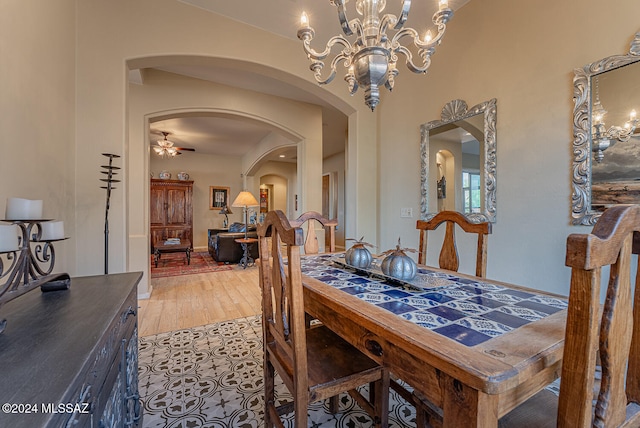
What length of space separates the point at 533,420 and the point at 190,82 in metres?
4.56

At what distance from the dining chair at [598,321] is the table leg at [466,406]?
155 mm

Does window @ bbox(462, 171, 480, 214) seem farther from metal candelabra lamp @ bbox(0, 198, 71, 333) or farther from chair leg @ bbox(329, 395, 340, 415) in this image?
metal candelabra lamp @ bbox(0, 198, 71, 333)

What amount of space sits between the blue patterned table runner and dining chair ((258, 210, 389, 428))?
285mm

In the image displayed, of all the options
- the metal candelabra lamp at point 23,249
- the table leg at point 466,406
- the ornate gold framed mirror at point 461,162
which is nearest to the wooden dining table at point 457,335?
the table leg at point 466,406

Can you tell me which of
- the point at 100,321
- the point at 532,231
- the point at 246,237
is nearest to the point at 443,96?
the point at 532,231

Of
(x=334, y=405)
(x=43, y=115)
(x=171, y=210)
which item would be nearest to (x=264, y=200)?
(x=171, y=210)

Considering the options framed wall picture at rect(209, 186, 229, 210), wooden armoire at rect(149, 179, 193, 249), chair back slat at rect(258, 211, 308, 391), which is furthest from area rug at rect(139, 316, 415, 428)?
framed wall picture at rect(209, 186, 229, 210)

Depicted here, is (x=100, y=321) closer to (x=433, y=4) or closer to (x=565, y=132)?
(x=565, y=132)

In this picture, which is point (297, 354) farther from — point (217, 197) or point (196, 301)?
point (217, 197)

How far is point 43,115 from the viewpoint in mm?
1607

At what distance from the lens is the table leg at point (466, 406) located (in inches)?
23.4

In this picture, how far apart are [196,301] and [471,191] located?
328 cm

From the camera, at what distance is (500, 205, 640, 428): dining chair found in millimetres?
543

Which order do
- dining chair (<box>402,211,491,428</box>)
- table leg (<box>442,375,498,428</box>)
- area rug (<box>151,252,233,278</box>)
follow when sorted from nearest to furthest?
table leg (<box>442,375,498,428</box>), dining chair (<box>402,211,491,428</box>), area rug (<box>151,252,233,278</box>)
